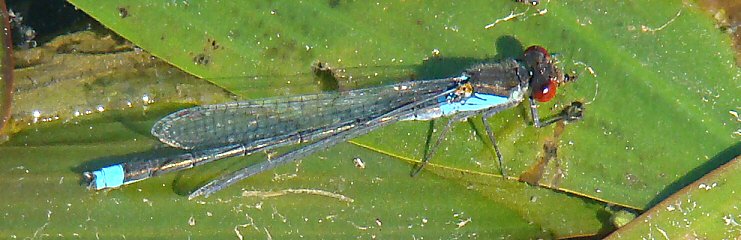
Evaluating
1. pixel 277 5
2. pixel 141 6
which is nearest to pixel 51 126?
pixel 141 6

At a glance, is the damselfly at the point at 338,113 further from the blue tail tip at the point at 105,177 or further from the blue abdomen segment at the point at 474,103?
the blue tail tip at the point at 105,177

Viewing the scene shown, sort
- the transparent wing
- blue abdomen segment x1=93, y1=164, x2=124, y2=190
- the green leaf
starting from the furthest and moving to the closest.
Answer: the transparent wing → the green leaf → blue abdomen segment x1=93, y1=164, x2=124, y2=190

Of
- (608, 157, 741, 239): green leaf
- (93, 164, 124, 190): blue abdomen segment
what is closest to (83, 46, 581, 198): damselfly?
(93, 164, 124, 190): blue abdomen segment

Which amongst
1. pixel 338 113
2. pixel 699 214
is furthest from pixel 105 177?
pixel 699 214

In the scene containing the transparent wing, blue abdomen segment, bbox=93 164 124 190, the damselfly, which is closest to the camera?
blue abdomen segment, bbox=93 164 124 190

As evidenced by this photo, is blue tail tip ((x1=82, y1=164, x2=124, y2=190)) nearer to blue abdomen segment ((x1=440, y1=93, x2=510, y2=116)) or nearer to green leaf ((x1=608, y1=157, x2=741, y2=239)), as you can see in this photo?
blue abdomen segment ((x1=440, y1=93, x2=510, y2=116))

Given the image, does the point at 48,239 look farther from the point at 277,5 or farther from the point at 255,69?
the point at 277,5

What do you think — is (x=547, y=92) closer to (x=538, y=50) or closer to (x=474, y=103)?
(x=538, y=50)

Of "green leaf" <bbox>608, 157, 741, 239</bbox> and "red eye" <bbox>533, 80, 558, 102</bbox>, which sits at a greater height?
Result: "red eye" <bbox>533, 80, 558, 102</bbox>

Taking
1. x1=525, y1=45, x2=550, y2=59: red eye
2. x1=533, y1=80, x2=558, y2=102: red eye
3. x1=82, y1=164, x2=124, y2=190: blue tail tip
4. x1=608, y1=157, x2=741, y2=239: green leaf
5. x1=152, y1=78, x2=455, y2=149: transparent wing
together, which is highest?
x1=525, y1=45, x2=550, y2=59: red eye
